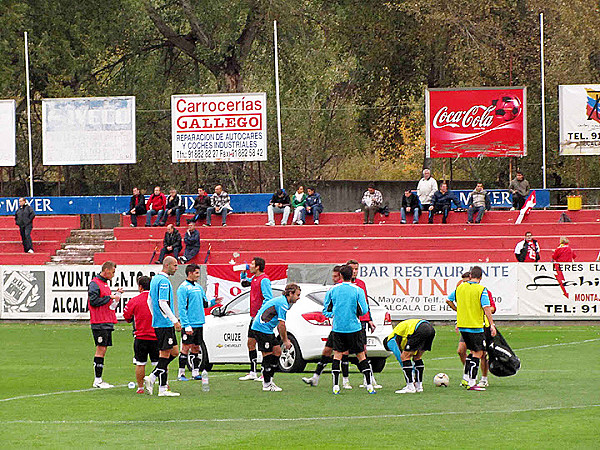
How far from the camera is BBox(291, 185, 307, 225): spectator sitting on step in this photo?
3691 centimetres

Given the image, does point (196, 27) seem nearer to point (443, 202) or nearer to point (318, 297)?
point (443, 202)

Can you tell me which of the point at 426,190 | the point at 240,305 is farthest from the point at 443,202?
the point at 240,305

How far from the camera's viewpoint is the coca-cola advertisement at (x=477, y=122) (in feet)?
126

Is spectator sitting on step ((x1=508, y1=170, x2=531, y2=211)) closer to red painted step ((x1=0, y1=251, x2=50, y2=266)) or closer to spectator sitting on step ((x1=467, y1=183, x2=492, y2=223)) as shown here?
spectator sitting on step ((x1=467, y1=183, x2=492, y2=223))

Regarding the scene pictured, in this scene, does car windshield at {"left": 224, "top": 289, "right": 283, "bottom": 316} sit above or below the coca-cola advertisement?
below

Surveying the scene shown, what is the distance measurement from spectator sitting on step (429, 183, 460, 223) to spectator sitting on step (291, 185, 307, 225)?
14.0 ft

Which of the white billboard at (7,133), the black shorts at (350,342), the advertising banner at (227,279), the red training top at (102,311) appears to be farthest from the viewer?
the white billboard at (7,133)

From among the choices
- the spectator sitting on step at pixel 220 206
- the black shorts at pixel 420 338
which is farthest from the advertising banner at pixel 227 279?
the black shorts at pixel 420 338

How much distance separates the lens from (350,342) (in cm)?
1551

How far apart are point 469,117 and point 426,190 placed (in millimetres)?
3963

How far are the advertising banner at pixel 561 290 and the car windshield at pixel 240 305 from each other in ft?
36.8

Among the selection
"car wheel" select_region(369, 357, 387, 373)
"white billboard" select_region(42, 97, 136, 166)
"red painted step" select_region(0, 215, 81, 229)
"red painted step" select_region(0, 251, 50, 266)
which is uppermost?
"white billboard" select_region(42, 97, 136, 166)

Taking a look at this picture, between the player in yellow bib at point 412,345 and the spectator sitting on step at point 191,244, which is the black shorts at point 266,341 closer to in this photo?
the player in yellow bib at point 412,345

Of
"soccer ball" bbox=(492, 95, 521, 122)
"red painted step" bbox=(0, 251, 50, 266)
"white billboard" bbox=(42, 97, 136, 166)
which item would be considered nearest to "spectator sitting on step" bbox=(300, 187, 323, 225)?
"soccer ball" bbox=(492, 95, 521, 122)
